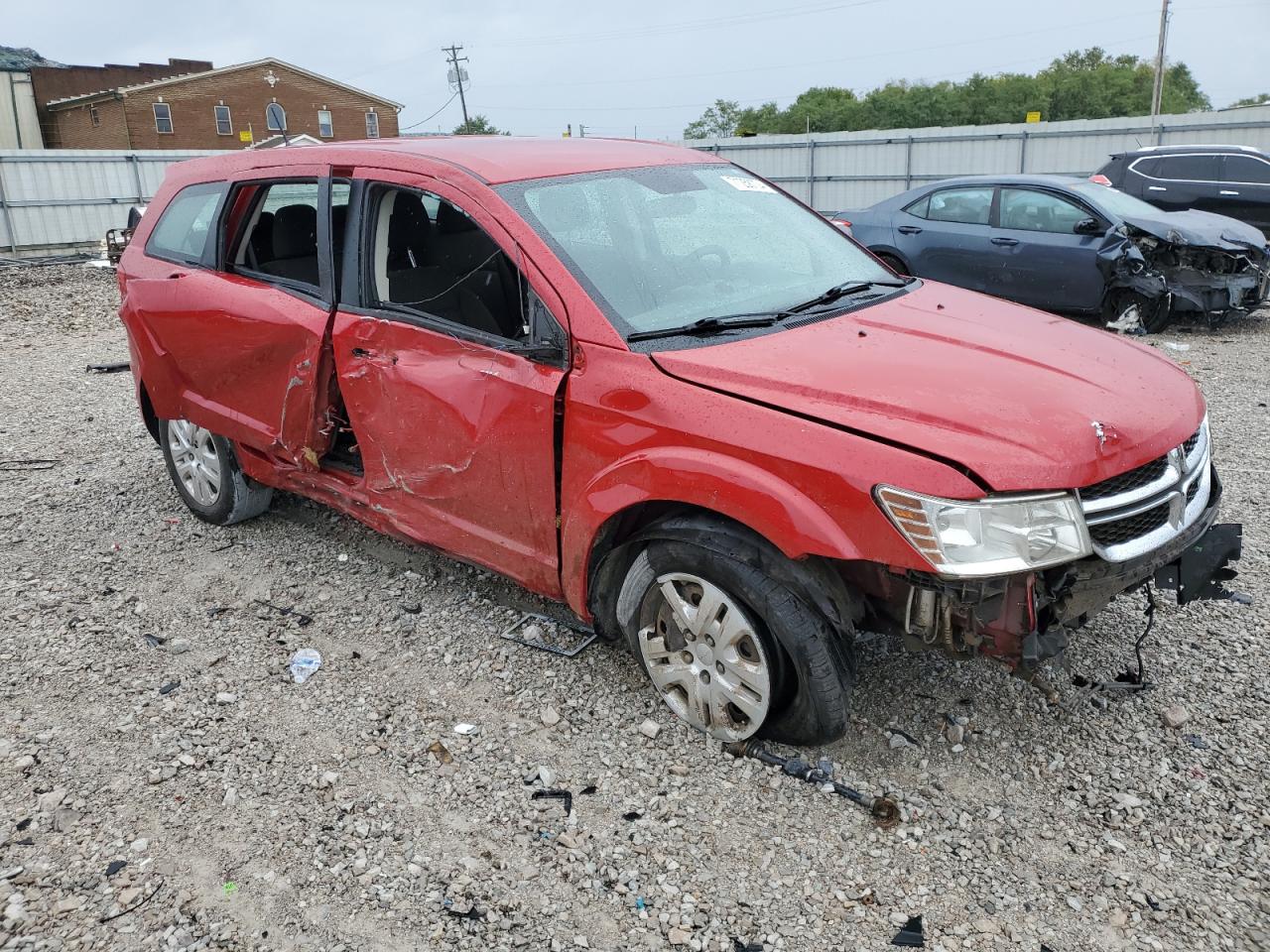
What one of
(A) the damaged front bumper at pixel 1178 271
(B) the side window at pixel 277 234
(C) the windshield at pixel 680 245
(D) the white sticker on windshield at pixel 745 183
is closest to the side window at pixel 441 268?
(C) the windshield at pixel 680 245

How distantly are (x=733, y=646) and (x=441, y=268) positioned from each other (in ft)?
6.81

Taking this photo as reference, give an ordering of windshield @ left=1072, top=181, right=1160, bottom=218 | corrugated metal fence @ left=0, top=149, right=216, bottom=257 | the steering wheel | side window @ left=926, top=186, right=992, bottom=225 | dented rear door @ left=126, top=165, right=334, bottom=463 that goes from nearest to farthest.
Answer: the steering wheel
dented rear door @ left=126, top=165, right=334, bottom=463
windshield @ left=1072, top=181, right=1160, bottom=218
side window @ left=926, top=186, right=992, bottom=225
corrugated metal fence @ left=0, top=149, right=216, bottom=257

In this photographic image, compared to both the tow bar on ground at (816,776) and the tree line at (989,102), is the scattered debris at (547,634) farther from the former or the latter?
the tree line at (989,102)

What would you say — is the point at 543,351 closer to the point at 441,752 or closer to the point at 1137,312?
the point at 441,752

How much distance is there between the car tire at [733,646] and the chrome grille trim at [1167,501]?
773 millimetres

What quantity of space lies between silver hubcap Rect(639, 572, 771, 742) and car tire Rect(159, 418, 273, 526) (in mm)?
2744

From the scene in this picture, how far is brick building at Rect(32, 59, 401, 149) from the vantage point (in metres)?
45.6

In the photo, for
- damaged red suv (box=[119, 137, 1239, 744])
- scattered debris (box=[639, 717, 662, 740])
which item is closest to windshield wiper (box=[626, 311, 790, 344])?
damaged red suv (box=[119, 137, 1239, 744])

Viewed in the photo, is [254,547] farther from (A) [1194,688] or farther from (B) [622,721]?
(A) [1194,688]

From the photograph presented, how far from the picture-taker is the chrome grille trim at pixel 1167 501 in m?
2.75

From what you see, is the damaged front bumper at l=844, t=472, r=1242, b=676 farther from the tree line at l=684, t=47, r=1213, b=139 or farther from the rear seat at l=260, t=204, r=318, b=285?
the tree line at l=684, t=47, r=1213, b=139

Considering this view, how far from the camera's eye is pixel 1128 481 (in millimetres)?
2832

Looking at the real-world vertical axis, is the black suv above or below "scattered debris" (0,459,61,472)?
above

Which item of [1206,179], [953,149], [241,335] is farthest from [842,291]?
[953,149]
